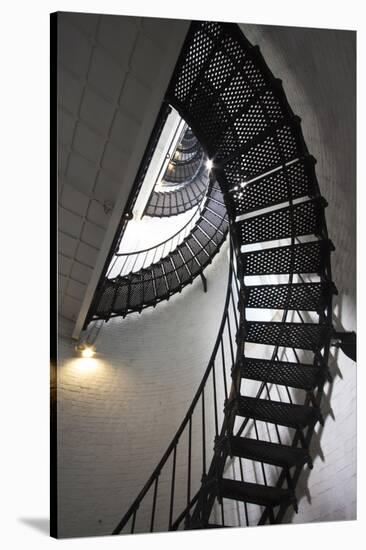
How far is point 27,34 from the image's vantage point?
254 centimetres

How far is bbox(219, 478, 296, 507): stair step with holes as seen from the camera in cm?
277

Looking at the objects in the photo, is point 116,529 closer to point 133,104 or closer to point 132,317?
point 132,317

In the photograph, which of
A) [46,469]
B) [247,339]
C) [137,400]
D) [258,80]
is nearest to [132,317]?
[137,400]

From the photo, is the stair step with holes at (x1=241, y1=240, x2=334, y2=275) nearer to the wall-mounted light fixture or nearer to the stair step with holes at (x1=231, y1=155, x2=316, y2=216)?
the stair step with holes at (x1=231, y1=155, x2=316, y2=216)

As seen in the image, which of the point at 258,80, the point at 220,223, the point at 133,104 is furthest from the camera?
the point at 220,223

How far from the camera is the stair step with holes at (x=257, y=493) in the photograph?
9.09ft

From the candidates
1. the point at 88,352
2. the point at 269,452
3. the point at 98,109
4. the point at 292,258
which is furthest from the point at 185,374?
the point at 98,109

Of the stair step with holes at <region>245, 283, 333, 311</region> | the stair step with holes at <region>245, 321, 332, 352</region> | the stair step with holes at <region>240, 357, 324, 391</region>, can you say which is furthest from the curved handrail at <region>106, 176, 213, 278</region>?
the stair step with holes at <region>240, 357, 324, 391</region>

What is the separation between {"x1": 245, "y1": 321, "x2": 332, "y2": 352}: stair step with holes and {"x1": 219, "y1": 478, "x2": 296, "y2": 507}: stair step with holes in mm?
708

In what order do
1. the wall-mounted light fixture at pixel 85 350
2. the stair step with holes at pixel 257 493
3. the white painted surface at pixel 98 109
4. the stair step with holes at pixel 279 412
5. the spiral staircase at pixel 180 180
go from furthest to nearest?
the stair step with holes at pixel 279 412, the stair step with holes at pixel 257 493, the spiral staircase at pixel 180 180, the wall-mounted light fixture at pixel 85 350, the white painted surface at pixel 98 109

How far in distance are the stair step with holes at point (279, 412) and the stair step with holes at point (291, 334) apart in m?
0.30

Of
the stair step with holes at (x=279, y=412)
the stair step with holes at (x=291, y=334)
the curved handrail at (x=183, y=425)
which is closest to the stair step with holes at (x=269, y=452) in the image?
the stair step with holes at (x=279, y=412)

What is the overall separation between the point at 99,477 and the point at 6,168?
4.70ft

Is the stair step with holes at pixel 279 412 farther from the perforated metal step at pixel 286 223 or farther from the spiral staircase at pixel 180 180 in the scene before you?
the spiral staircase at pixel 180 180
